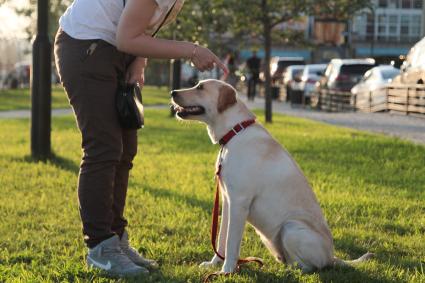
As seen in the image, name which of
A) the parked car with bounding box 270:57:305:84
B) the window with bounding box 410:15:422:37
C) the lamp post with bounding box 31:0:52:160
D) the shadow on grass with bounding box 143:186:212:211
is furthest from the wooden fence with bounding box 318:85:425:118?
the window with bounding box 410:15:422:37

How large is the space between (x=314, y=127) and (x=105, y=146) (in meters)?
12.1

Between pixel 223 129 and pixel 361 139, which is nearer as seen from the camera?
pixel 223 129

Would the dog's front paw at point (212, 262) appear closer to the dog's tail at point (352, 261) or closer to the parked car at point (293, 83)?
the dog's tail at point (352, 261)

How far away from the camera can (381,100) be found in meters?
20.3

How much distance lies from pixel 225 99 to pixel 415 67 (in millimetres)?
14588

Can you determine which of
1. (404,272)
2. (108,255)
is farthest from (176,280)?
(404,272)

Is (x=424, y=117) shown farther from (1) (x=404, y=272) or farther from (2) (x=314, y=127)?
(1) (x=404, y=272)

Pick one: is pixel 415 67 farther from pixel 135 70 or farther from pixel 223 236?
pixel 135 70

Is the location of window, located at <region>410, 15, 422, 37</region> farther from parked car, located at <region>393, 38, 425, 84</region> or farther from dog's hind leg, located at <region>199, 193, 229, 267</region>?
dog's hind leg, located at <region>199, 193, 229, 267</region>

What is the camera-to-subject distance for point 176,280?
407 cm

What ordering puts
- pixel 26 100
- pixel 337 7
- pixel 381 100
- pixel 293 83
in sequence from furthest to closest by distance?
pixel 26 100 → pixel 293 83 → pixel 381 100 → pixel 337 7

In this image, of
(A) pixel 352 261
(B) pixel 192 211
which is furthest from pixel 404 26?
(A) pixel 352 261

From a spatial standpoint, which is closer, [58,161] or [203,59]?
[203,59]

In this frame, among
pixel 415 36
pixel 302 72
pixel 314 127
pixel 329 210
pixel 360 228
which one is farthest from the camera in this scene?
pixel 415 36
